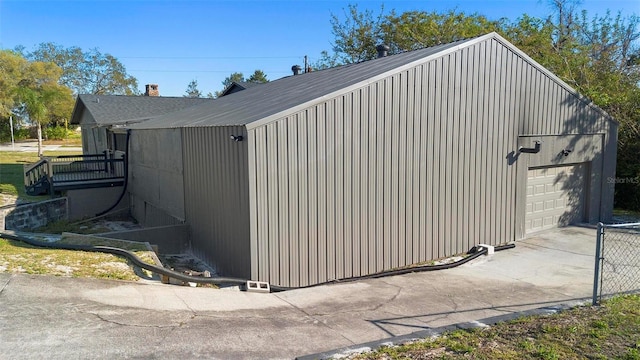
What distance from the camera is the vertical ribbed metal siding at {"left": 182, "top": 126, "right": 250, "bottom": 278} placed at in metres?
7.39

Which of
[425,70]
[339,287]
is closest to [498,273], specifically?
[339,287]

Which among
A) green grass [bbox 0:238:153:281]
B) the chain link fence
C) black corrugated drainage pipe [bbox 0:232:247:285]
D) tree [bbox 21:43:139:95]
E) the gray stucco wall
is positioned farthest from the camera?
tree [bbox 21:43:139:95]

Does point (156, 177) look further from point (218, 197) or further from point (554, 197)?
point (554, 197)

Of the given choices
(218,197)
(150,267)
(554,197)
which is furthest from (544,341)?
(554,197)

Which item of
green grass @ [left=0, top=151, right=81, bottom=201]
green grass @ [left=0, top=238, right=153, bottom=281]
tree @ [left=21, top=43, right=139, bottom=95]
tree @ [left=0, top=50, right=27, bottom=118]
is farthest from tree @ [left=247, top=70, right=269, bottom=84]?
green grass @ [left=0, top=238, right=153, bottom=281]

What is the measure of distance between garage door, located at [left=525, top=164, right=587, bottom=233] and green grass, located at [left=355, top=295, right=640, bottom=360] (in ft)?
20.2

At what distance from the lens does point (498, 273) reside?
813 centimetres

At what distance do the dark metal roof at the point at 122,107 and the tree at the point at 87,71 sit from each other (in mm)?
43999

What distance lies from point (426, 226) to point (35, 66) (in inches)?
1911

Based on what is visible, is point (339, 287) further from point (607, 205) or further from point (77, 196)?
point (77, 196)

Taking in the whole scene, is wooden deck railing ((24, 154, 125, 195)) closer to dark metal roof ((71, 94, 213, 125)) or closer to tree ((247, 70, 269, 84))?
dark metal roof ((71, 94, 213, 125))

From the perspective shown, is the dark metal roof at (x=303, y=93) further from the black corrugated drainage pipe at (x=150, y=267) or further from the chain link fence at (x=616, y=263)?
the chain link fence at (x=616, y=263)

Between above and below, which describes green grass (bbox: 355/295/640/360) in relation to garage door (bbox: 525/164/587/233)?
below

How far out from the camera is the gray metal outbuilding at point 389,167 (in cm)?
734
